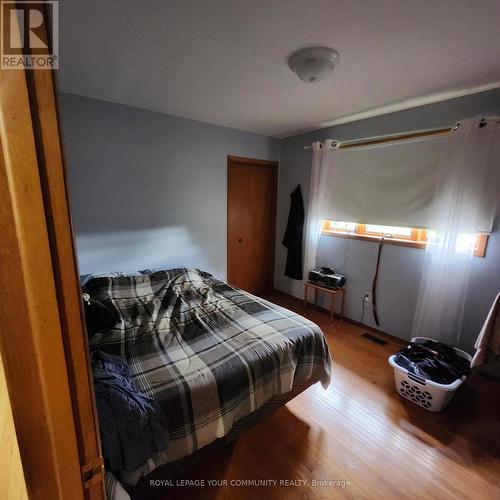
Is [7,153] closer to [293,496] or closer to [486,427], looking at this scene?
[293,496]

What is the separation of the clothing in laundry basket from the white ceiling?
206 cm

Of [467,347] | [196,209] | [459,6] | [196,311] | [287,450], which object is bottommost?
[287,450]

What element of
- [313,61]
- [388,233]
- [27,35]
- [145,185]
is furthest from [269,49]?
[388,233]

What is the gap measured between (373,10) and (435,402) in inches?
94.4

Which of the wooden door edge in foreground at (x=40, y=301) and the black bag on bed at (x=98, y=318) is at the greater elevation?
the wooden door edge in foreground at (x=40, y=301)

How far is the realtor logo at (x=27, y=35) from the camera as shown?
0.34 meters

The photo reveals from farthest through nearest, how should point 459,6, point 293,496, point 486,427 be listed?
1. point 486,427
2. point 293,496
3. point 459,6

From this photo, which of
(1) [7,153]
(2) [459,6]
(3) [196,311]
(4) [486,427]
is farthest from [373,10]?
(4) [486,427]

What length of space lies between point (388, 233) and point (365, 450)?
6.64 feet

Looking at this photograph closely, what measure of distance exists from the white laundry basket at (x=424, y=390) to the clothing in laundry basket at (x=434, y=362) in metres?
0.05

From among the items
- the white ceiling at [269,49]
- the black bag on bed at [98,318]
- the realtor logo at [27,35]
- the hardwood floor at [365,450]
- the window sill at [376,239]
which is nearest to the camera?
the realtor logo at [27,35]

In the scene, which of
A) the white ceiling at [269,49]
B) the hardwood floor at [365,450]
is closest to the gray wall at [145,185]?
the white ceiling at [269,49]

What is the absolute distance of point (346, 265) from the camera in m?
3.10

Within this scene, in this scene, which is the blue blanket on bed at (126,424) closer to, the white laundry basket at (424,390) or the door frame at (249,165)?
the white laundry basket at (424,390)
